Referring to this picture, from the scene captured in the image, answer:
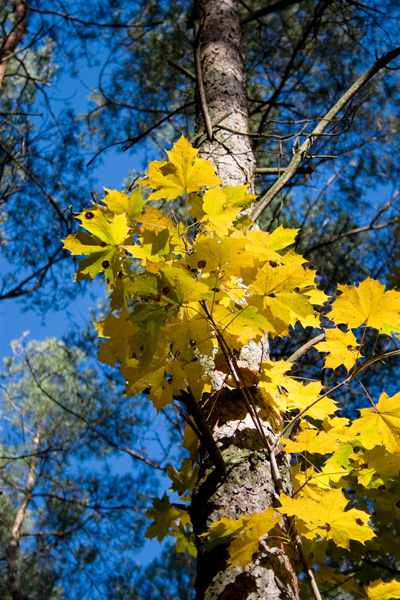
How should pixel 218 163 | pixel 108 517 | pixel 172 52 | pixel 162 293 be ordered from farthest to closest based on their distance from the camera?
1. pixel 108 517
2. pixel 172 52
3. pixel 218 163
4. pixel 162 293

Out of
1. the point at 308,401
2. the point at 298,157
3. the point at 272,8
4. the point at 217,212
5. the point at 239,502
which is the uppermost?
the point at 272,8

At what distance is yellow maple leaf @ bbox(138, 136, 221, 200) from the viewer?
746 mm

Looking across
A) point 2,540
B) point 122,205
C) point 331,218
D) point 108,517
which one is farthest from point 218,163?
point 2,540

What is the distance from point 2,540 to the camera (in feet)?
19.3

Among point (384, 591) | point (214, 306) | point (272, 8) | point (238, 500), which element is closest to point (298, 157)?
point (214, 306)

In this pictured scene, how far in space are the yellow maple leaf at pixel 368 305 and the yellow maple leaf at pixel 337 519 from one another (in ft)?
0.81

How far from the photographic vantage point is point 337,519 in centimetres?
74

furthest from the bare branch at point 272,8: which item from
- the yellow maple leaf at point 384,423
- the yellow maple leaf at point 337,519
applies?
the yellow maple leaf at point 337,519

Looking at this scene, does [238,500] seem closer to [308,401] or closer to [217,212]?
[308,401]

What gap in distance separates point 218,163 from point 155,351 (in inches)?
28.3

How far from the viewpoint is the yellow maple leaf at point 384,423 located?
29.3 inches

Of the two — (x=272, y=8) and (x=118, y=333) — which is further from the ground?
(x=272, y=8)

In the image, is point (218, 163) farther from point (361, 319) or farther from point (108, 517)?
point (108, 517)

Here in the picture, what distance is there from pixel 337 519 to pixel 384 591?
0.58 feet
